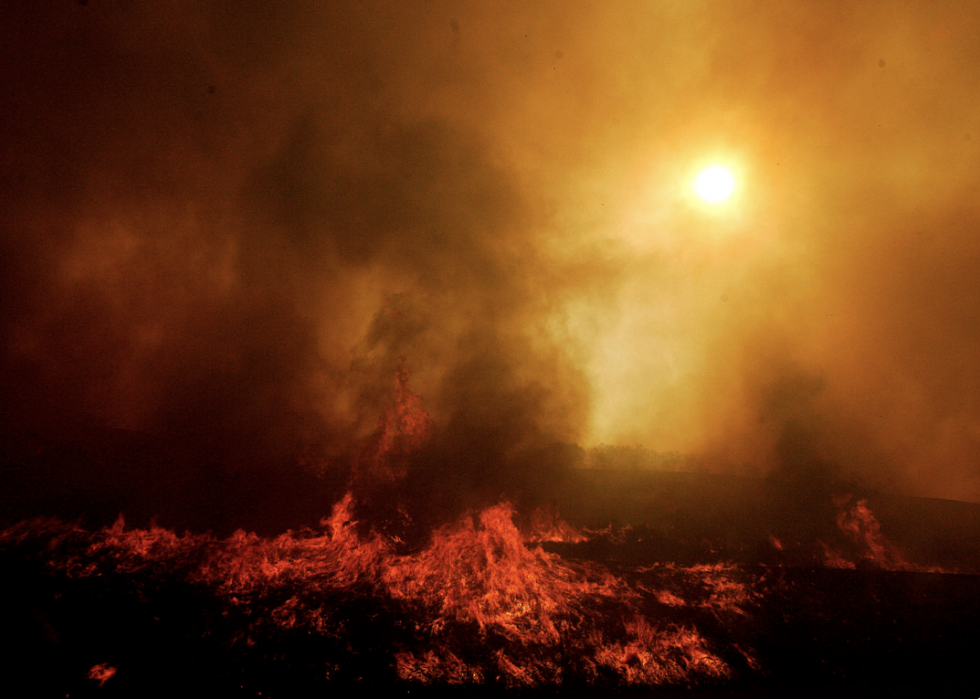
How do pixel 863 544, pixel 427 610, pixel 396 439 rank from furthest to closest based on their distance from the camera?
pixel 863 544 → pixel 396 439 → pixel 427 610

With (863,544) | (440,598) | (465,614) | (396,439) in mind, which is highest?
(396,439)

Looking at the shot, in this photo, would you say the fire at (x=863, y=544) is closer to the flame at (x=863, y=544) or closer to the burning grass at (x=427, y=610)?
the flame at (x=863, y=544)

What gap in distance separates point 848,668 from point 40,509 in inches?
449

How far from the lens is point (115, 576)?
17.4 feet

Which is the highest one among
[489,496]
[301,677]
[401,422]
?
[401,422]

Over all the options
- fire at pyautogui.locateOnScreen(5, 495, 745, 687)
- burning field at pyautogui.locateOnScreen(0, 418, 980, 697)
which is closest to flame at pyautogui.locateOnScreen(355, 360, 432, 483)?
burning field at pyautogui.locateOnScreen(0, 418, 980, 697)

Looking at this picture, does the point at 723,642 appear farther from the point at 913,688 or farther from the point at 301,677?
the point at 301,677

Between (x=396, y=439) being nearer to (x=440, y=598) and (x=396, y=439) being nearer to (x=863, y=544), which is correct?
(x=440, y=598)

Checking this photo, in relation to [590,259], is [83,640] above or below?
below

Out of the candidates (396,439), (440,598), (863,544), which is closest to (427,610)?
(440,598)

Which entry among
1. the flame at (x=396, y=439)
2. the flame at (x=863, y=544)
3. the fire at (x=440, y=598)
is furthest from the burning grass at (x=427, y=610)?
the flame at (x=863, y=544)

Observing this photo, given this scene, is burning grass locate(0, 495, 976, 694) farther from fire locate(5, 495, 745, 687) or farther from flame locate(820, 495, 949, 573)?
flame locate(820, 495, 949, 573)

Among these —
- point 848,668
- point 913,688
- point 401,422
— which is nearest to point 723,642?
point 848,668

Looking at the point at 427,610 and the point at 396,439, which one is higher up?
the point at 396,439
